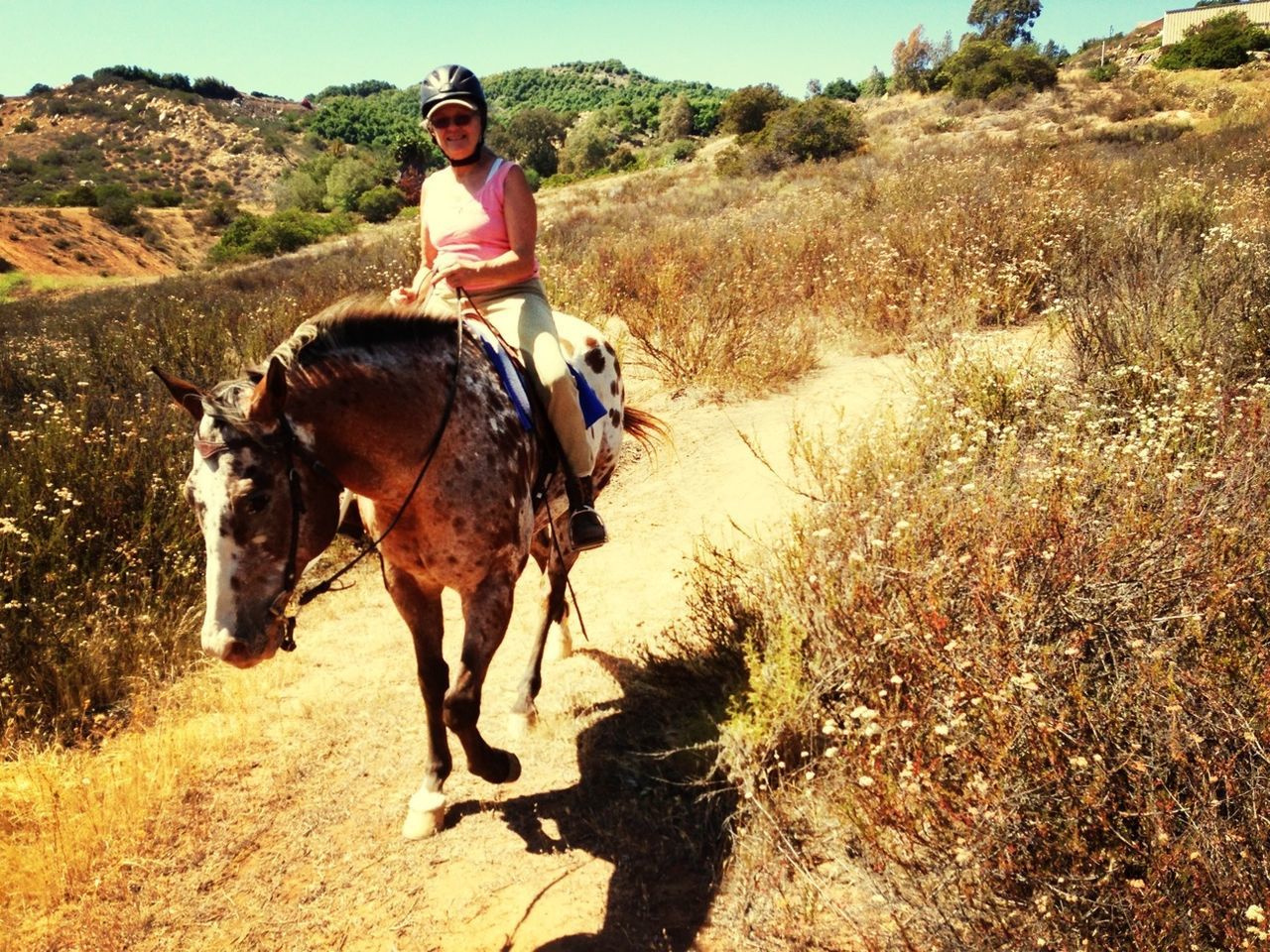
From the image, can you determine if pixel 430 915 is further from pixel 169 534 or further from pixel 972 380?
pixel 972 380

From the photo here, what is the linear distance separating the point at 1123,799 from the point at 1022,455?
2.23 metres

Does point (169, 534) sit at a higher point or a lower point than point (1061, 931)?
higher

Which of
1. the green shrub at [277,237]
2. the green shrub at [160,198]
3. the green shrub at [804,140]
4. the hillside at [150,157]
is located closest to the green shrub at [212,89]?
the hillside at [150,157]

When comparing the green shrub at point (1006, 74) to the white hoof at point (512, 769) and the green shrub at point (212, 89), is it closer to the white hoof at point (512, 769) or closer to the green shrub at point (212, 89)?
the white hoof at point (512, 769)

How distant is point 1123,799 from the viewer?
1986 millimetres

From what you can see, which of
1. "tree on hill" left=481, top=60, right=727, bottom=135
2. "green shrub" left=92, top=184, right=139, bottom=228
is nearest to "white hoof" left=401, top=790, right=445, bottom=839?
"green shrub" left=92, top=184, right=139, bottom=228

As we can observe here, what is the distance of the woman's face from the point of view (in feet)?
10.3

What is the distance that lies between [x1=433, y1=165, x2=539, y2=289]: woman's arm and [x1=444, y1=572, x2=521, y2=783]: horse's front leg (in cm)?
130

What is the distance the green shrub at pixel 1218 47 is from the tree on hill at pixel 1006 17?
30213mm

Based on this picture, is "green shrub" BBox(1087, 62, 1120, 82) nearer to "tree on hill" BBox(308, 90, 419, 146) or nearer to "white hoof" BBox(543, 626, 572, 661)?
"white hoof" BBox(543, 626, 572, 661)

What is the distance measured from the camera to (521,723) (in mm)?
3695

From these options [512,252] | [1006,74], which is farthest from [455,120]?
[1006,74]

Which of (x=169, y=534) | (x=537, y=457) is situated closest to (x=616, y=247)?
(x=169, y=534)

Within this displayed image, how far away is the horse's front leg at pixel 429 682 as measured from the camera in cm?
307
